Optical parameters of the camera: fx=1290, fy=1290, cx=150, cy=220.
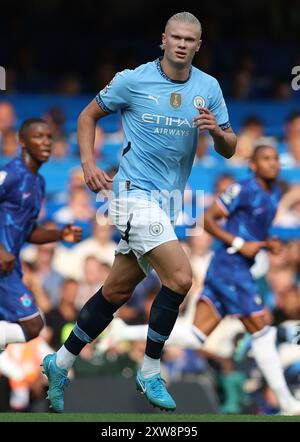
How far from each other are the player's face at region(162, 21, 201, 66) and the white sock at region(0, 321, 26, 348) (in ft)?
9.68

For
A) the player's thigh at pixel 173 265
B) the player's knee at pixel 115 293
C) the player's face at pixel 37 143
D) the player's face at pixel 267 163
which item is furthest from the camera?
the player's face at pixel 267 163

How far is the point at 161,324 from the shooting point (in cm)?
851

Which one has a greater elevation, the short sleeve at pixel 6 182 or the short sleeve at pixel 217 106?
the short sleeve at pixel 217 106

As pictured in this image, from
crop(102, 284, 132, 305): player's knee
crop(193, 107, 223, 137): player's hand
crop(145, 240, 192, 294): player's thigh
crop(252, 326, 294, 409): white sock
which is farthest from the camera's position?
crop(252, 326, 294, 409): white sock

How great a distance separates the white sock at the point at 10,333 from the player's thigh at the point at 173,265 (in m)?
2.29

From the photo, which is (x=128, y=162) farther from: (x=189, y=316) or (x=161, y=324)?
(x=189, y=316)

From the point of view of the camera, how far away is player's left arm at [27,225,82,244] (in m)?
10.3

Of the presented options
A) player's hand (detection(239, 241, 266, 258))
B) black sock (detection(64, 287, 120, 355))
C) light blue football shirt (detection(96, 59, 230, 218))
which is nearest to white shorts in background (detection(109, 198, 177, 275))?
light blue football shirt (detection(96, 59, 230, 218))

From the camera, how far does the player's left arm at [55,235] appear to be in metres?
10.3

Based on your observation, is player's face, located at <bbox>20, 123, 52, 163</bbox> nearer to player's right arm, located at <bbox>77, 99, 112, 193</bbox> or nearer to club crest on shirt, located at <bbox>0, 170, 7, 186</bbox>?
club crest on shirt, located at <bbox>0, 170, 7, 186</bbox>

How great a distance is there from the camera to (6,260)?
10008 millimetres

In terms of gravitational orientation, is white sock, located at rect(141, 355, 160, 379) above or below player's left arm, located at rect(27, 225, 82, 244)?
below

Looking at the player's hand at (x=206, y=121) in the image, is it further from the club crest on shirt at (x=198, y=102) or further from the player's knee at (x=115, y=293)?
the player's knee at (x=115, y=293)

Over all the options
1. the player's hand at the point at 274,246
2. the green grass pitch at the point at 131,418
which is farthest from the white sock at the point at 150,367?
the player's hand at the point at 274,246
